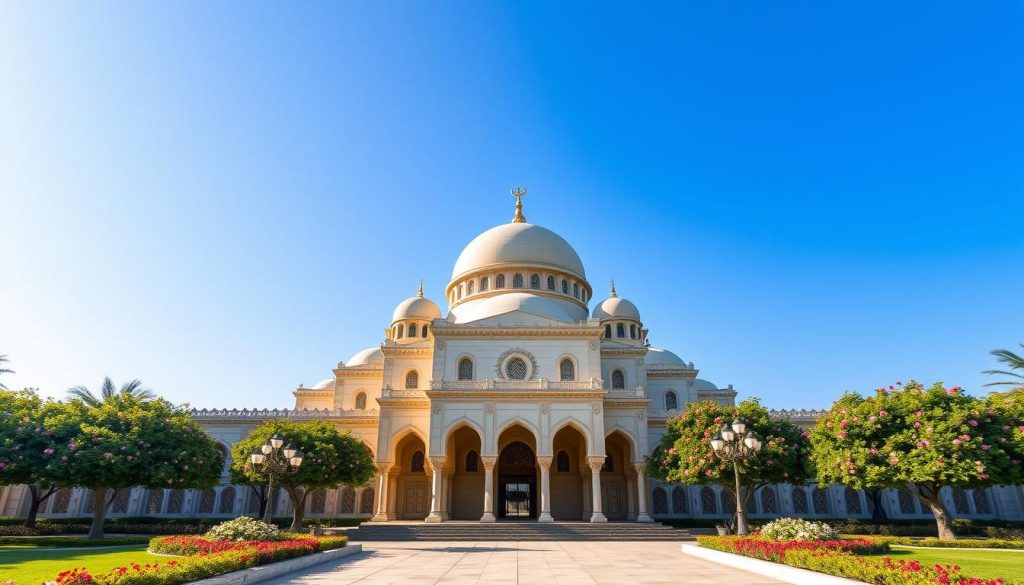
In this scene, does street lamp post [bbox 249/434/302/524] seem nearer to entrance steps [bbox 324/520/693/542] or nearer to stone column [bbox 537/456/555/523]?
entrance steps [bbox 324/520/693/542]

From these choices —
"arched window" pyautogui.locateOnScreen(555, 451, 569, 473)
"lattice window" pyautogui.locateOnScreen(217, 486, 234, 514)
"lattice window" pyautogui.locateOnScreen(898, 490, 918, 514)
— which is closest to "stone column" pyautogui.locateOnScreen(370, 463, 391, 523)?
"arched window" pyautogui.locateOnScreen(555, 451, 569, 473)

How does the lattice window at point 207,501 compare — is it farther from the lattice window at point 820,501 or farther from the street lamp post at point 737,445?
the lattice window at point 820,501

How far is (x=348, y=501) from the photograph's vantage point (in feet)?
122

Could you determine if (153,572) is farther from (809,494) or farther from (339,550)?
(809,494)

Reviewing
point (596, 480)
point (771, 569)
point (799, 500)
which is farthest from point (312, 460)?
point (799, 500)

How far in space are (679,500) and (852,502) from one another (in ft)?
36.5

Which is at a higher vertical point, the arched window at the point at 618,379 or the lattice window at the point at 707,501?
the arched window at the point at 618,379

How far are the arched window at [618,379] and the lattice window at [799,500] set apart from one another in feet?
42.1

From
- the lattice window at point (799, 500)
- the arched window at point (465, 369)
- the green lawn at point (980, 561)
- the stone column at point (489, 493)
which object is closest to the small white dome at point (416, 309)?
the arched window at point (465, 369)

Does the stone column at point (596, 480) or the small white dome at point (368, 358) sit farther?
the small white dome at point (368, 358)

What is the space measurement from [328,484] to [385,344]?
11.4 metres

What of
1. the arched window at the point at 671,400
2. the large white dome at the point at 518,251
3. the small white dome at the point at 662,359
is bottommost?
the arched window at the point at 671,400

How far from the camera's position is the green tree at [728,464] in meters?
26.6

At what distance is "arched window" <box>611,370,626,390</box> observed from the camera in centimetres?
3947
